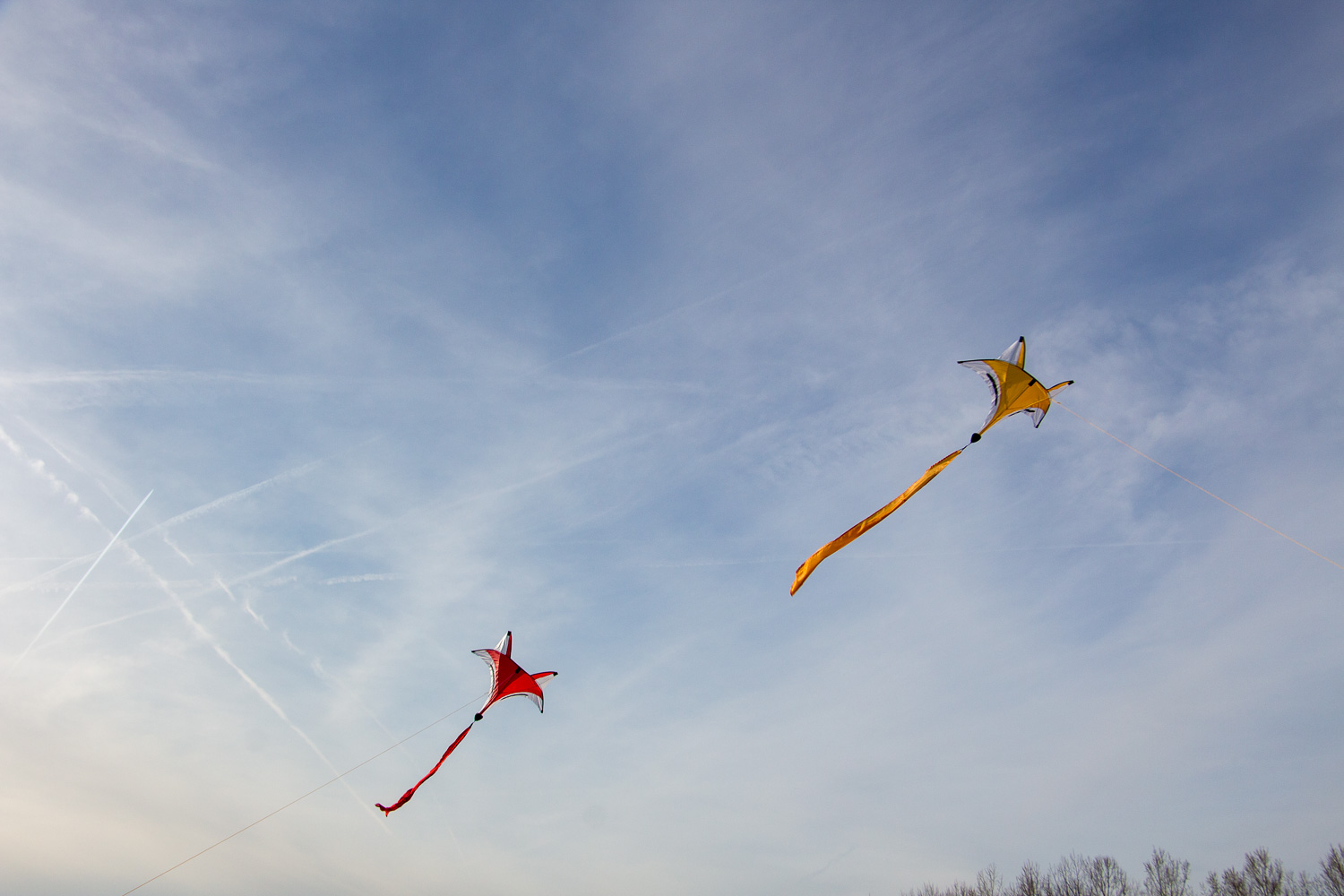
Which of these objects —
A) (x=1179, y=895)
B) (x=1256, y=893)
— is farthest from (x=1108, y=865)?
(x=1256, y=893)

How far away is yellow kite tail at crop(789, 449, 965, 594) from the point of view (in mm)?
12883

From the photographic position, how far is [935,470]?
13.8 metres

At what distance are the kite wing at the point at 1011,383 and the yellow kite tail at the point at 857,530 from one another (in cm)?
254

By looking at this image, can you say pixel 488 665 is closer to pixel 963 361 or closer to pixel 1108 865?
pixel 963 361

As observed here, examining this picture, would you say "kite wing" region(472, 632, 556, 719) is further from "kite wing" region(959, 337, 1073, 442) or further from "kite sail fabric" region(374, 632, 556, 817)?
"kite wing" region(959, 337, 1073, 442)

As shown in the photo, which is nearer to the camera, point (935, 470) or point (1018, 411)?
point (935, 470)

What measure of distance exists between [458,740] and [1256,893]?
64.7m

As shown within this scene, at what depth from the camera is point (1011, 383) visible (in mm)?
15555

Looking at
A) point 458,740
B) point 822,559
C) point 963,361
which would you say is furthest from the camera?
point 458,740

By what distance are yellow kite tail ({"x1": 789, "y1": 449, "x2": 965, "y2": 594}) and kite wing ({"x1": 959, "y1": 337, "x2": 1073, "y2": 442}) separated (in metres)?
2.54

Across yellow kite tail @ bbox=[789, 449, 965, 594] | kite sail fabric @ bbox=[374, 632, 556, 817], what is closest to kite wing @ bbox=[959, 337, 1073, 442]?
yellow kite tail @ bbox=[789, 449, 965, 594]

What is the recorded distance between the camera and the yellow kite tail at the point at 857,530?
12.9 meters

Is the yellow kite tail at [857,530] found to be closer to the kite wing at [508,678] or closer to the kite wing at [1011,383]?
the kite wing at [1011,383]

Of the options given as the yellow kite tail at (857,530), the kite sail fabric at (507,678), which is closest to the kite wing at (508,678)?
the kite sail fabric at (507,678)
